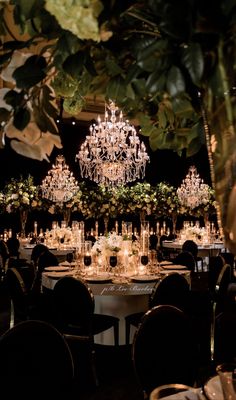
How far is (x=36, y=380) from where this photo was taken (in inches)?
78.9

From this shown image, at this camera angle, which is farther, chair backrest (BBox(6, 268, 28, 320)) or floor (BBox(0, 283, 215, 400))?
chair backrest (BBox(6, 268, 28, 320))

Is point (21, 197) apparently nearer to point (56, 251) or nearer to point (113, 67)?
point (56, 251)

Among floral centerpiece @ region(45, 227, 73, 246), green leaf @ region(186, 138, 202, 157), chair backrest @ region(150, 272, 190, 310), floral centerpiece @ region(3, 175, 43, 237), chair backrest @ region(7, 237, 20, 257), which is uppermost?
floral centerpiece @ region(3, 175, 43, 237)

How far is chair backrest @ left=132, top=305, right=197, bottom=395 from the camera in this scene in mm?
2244

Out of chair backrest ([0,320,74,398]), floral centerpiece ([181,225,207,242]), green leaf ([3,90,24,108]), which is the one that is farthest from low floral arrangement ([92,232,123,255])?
floral centerpiece ([181,225,207,242])

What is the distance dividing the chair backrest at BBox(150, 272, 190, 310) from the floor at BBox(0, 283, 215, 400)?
69 centimetres

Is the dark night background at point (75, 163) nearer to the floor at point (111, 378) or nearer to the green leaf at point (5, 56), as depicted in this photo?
the floor at point (111, 378)

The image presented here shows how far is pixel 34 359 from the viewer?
2027 millimetres

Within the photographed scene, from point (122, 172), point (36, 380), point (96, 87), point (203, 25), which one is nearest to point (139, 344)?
point (36, 380)

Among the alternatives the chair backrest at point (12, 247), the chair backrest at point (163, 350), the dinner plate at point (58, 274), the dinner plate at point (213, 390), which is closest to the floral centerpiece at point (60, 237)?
the chair backrest at point (12, 247)

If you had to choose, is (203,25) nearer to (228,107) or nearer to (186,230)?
(228,107)

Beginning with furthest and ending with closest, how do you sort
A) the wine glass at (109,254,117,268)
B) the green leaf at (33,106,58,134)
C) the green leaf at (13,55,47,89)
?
the wine glass at (109,254,117,268) < the green leaf at (33,106,58,134) < the green leaf at (13,55,47,89)

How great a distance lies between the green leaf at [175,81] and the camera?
854 millimetres

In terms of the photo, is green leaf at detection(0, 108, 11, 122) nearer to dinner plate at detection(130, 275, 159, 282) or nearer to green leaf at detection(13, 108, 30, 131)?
green leaf at detection(13, 108, 30, 131)
